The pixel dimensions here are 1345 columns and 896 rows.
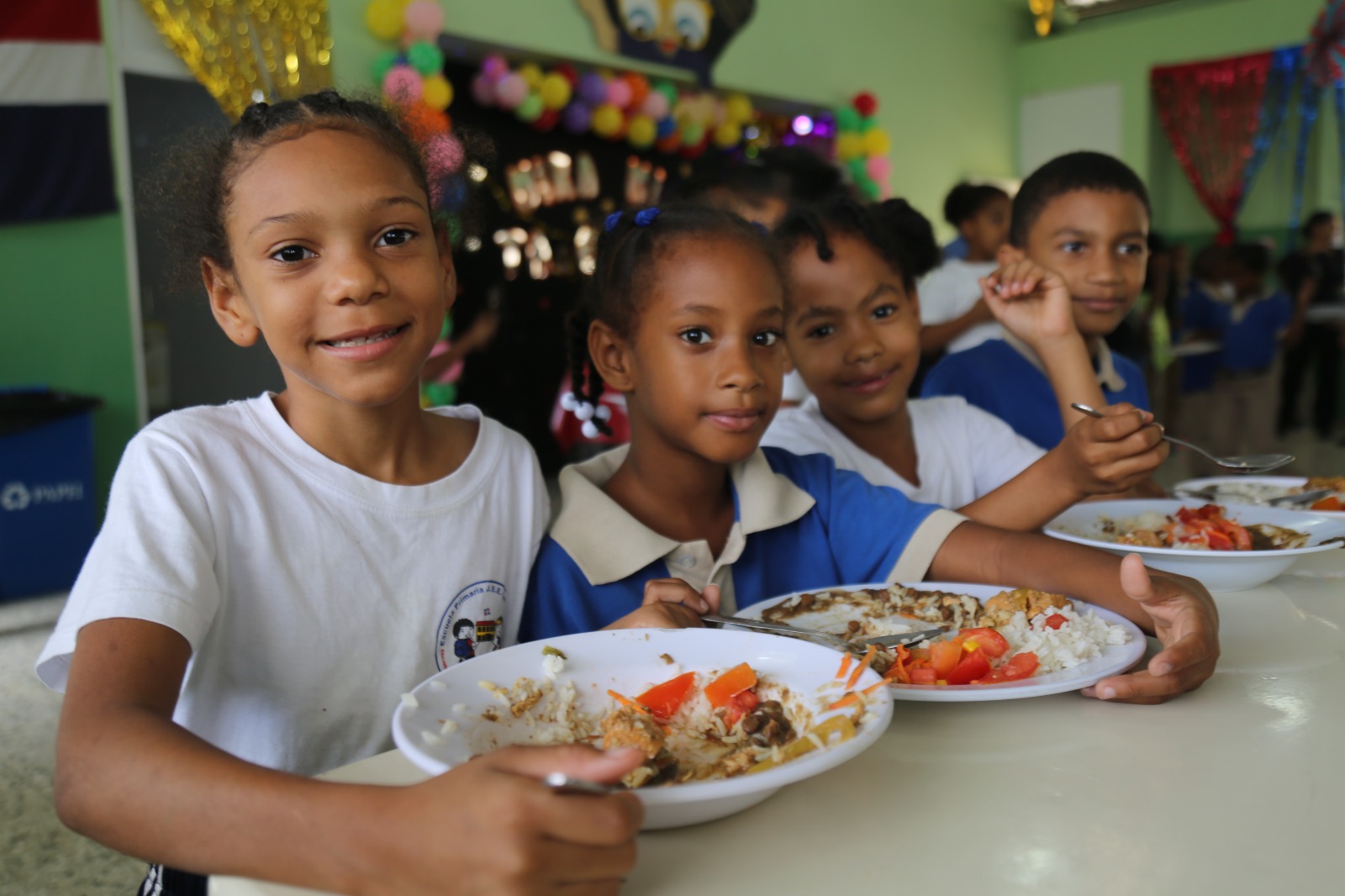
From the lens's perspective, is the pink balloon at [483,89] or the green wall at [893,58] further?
the green wall at [893,58]

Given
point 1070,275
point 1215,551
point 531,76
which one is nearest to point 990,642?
point 1215,551

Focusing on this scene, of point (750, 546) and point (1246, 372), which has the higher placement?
point (1246, 372)

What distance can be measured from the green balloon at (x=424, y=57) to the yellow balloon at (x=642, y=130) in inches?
51.3

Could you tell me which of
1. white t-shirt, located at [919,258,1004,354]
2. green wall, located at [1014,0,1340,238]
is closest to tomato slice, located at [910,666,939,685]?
white t-shirt, located at [919,258,1004,354]

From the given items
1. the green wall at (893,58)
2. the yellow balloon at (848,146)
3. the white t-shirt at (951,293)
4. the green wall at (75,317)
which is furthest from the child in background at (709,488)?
the yellow balloon at (848,146)

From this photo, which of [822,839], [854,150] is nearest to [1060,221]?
[822,839]

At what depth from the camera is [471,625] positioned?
111 cm

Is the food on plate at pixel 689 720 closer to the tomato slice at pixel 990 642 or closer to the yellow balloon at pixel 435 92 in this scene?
the tomato slice at pixel 990 642

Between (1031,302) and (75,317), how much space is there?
3.56 meters

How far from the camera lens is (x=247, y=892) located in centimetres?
54

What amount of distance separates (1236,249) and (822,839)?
6.74m

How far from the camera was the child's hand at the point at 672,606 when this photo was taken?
2.89ft

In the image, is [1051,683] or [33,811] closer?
[1051,683]

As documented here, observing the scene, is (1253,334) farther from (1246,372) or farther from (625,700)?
(625,700)
